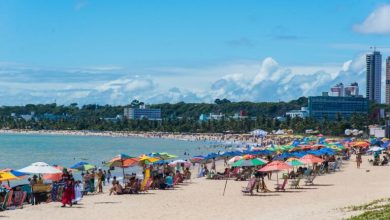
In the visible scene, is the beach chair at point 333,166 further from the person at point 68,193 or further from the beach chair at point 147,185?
the person at point 68,193

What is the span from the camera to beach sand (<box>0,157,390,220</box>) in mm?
16641

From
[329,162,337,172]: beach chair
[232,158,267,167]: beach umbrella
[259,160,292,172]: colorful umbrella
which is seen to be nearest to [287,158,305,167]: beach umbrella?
[232,158,267,167]: beach umbrella

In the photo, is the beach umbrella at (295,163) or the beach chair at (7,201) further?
the beach umbrella at (295,163)

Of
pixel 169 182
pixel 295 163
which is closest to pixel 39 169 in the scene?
pixel 169 182

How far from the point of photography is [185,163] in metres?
33.8

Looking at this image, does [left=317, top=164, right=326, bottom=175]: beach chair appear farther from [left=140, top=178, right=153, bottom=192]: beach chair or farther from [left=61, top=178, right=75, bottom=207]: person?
[left=61, top=178, right=75, bottom=207]: person

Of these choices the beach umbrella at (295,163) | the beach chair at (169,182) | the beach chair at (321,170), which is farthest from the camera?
the beach chair at (321,170)

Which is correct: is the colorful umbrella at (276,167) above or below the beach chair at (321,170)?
above

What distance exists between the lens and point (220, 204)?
19266 mm

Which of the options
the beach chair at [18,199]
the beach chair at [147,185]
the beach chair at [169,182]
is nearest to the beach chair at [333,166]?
the beach chair at [169,182]

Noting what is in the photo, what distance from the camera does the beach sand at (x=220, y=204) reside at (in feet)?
54.6

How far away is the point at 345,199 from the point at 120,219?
7.27m

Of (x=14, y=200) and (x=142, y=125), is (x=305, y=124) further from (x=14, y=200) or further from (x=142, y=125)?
(x=14, y=200)

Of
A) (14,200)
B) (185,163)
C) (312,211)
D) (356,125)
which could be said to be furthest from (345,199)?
(356,125)
